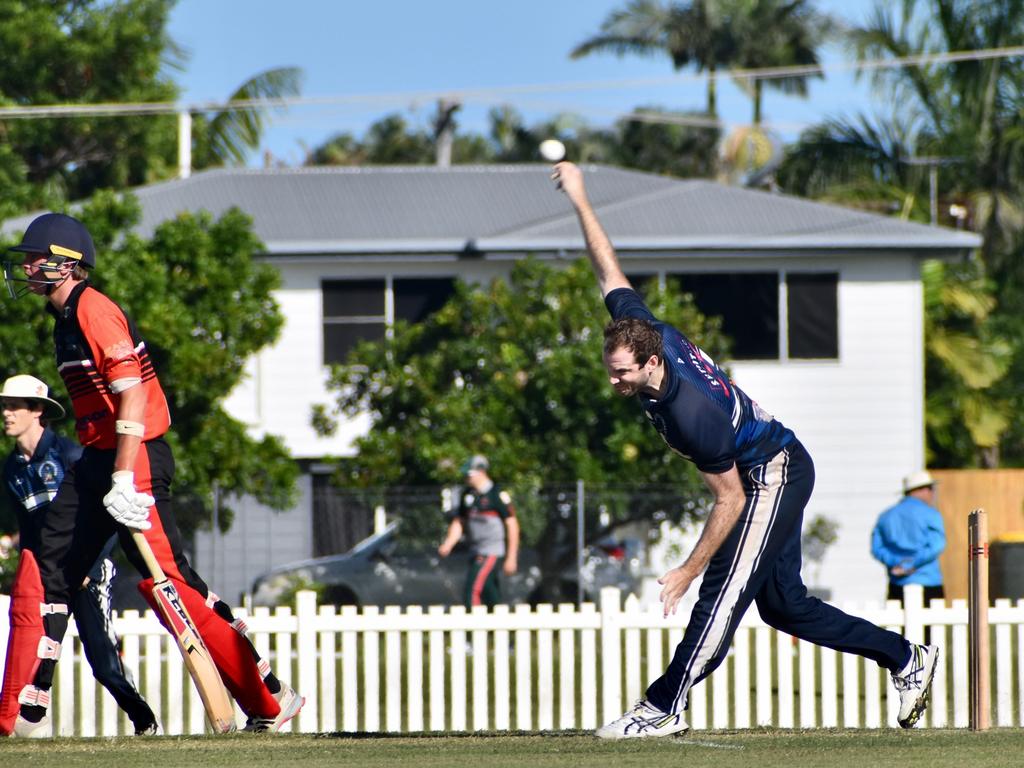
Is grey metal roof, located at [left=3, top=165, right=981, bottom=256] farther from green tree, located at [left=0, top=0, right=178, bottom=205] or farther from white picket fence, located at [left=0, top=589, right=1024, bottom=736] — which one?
white picket fence, located at [left=0, top=589, right=1024, bottom=736]

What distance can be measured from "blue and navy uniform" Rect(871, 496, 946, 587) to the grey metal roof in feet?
37.9

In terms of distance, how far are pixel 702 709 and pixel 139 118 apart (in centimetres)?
2483

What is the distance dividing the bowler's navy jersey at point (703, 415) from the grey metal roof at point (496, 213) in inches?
672

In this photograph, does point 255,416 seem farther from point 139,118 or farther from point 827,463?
point 139,118

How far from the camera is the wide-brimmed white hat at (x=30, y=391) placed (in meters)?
7.43

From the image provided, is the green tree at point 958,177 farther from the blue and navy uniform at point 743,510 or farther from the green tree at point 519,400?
the blue and navy uniform at point 743,510

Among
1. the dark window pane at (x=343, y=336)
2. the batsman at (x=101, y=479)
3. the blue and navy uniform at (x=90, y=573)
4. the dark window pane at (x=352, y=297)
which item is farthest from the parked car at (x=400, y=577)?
the batsman at (x=101, y=479)

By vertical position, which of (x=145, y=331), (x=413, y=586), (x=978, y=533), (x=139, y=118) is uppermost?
(x=139, y=118)

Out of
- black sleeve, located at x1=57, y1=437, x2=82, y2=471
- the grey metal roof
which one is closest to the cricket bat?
black sleeve, located at x1=57, y1=437, x2=82, y2=471

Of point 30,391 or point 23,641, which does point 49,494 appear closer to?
point 30,391

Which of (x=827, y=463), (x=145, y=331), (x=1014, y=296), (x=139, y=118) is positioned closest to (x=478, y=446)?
(x=145, y=331)

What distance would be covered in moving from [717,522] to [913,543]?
6.31m

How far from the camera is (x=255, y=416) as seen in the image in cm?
2406

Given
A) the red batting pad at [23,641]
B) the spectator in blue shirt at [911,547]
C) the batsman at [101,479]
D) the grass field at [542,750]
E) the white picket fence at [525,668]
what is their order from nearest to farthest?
the grass field at [542,750] < the batsman at [101,479] < the red batting pad at [23,641] < the white picket fence at [525,668] < the spectator in blue shirt at [911,547]
